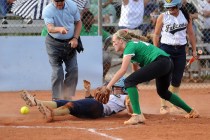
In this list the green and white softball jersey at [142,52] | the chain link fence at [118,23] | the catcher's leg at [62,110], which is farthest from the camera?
the chain link fence at [118,23]

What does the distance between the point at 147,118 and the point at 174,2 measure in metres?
2.00

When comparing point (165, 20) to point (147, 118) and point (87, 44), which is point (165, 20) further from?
point (87, 44)

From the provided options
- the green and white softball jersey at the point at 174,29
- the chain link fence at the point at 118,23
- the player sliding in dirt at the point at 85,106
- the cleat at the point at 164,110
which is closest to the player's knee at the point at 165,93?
the player sliding in dirt at the point at 85,106

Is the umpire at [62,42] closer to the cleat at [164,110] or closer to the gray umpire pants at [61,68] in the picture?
the gray umpire pants at [61,68]

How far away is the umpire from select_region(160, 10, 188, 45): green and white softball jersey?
4.88 ft

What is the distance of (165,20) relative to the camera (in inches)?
402

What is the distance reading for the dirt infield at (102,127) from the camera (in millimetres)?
7484

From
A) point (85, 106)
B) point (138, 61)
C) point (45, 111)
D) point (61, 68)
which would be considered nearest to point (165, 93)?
point (138, 61)

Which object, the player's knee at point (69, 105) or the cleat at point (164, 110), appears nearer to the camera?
the player's knee at point (69, 105)

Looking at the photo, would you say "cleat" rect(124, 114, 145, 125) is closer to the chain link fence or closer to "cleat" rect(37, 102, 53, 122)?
"cleat" rect(37, 102, 53, 122)

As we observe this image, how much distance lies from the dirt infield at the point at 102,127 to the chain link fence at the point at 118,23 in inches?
121

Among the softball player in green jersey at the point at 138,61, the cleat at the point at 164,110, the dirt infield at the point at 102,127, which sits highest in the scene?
the softball player in green jersey at the point at 138,61

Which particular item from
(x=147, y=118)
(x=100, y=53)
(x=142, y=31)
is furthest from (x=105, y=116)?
(x=142, y=31)

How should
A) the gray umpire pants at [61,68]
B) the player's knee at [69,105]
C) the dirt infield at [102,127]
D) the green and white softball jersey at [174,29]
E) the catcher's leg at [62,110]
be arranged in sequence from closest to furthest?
the dirt infield at [102,127] < the catcher's leg at [62,110] < the player's knee at [69,105] < the green and white softball jersey at [174,29] < the gray umpire pants at [61,68]
